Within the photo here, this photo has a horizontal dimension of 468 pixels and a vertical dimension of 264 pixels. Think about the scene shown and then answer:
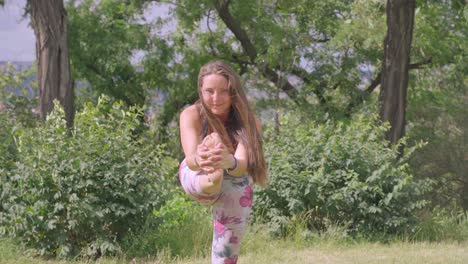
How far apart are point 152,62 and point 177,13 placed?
1.50 meters

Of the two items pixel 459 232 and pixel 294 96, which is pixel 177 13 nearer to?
pixel 294 96

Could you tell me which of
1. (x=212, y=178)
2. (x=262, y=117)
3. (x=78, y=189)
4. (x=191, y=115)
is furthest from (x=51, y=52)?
(x=262, y=117)

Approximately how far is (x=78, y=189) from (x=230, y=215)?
314 cm

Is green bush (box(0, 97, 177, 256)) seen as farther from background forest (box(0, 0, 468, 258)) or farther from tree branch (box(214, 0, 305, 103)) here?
tree branch (box(214, 0, 305, 103))

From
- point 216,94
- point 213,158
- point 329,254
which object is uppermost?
point 216,94

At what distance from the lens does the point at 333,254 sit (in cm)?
754

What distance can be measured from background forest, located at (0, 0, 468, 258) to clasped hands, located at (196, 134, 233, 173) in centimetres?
313

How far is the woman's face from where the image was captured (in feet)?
13.3

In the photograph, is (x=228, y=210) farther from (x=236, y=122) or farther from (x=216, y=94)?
(x=216, y=94)

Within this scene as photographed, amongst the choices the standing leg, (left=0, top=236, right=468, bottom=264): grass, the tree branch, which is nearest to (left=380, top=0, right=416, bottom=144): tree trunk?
(left=0, top=236, right=468, bottom=264): grass

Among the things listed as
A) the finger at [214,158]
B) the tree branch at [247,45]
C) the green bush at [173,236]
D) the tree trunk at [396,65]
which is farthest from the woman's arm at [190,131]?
the tree branch at [247,45]

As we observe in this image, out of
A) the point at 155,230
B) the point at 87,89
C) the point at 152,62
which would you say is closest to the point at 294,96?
the point at 152,62

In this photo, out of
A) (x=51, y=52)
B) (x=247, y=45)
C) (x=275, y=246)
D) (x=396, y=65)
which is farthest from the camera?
(x=247, y=45)

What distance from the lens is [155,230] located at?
7348mm
